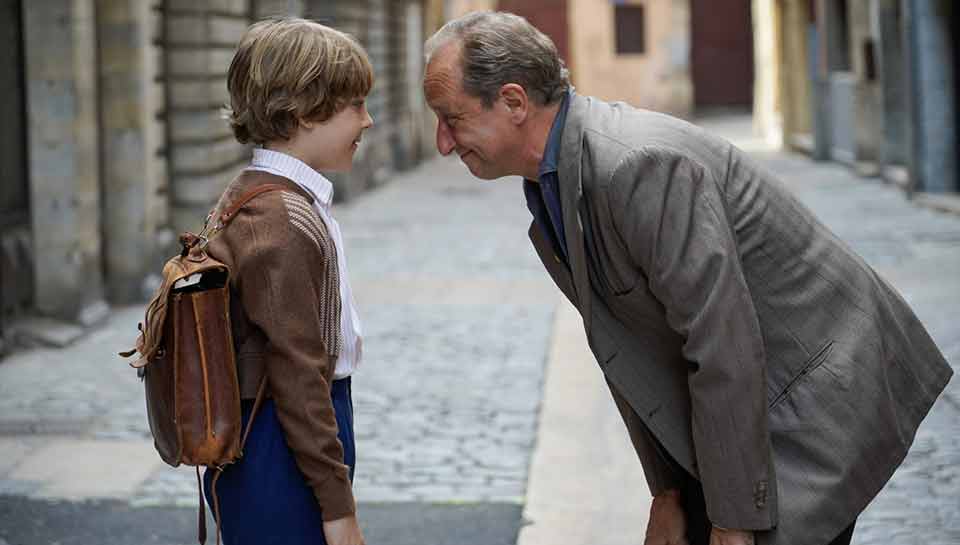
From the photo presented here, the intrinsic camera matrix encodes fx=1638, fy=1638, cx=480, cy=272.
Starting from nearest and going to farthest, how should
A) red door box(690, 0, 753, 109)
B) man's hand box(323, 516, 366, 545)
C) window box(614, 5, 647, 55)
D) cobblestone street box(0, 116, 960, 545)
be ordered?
man's hand box(323, 516, 366, 545), cobblestone street box(0, 116, 960, 545), window box(614, 5, 647, 55), red door box(690, 0, 753, 109)

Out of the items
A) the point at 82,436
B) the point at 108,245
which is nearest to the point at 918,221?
the point at 108,245

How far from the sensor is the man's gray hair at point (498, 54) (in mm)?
2832

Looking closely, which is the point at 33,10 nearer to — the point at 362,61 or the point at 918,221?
the point at 362,61

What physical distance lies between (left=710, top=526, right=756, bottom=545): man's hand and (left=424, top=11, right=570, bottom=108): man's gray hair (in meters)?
0.82

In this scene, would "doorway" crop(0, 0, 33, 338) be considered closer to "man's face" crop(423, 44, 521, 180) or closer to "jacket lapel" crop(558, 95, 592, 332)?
"man's face" crop(423, 44, 521, 180)

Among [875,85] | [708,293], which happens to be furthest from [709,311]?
[875,85]

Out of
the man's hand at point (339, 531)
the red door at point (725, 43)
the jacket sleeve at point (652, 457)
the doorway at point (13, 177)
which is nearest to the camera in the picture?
the man's hand at point (339, 531)

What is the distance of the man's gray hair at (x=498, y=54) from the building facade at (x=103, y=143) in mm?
7567

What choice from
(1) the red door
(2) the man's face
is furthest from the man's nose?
(1) the red door

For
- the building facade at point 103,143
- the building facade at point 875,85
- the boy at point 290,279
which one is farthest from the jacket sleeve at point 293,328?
the building facade at point 875,85

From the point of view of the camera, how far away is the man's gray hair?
2.83 m

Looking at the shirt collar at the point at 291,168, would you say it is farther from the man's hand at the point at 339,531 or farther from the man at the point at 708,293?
the man's hand at the point at 339,531

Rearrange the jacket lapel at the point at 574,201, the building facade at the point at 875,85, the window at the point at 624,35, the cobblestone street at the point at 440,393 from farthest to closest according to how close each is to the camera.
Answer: the window at the point at 624,35
the building facade at the point at 875,85
the cobblestone street at the point at 440,393
the jacket lapel at the point at 574,201

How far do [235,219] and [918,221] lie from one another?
14.1m
